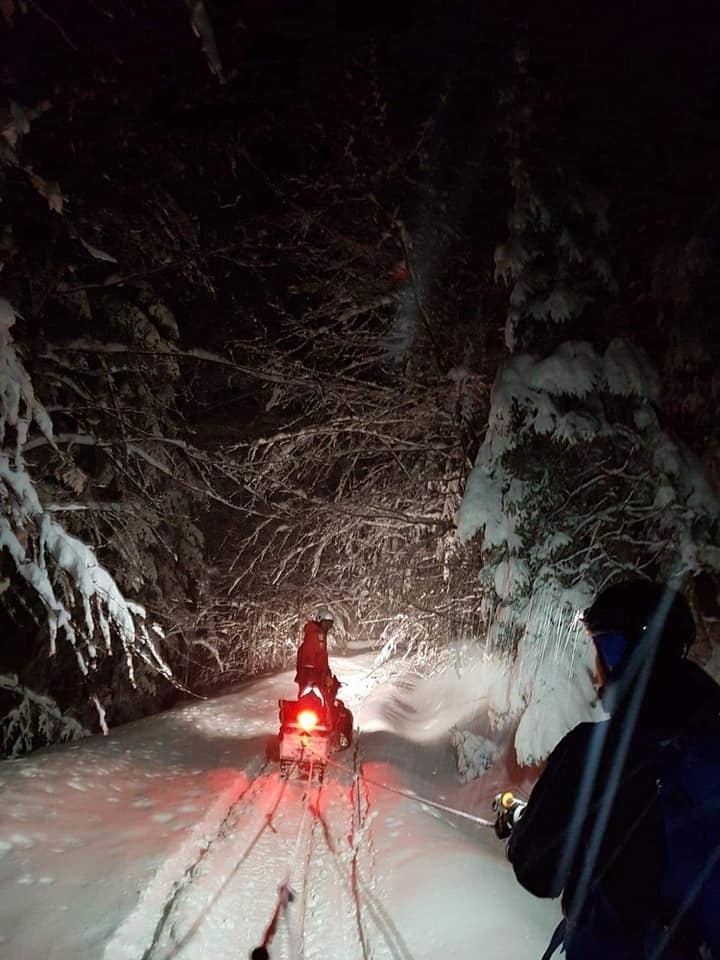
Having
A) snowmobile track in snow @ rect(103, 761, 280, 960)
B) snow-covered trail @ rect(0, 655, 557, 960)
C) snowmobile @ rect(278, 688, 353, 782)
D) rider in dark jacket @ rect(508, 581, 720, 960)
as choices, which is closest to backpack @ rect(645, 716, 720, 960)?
rider in dark jacket @ rect(508, 581, 720, 960)

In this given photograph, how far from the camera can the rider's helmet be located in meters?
1.94

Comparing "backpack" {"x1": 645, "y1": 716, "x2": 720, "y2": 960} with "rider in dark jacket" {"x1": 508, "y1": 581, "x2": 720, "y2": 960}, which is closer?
"backpack" {"x1": 645, "y1": 716, "x2": 720, "y2": 960}

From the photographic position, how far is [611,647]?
2043 mm

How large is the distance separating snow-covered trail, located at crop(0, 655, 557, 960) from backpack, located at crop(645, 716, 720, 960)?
10.6 ft

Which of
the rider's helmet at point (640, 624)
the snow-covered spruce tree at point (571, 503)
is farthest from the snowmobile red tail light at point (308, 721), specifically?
the rider's helmet at point (640, 624)

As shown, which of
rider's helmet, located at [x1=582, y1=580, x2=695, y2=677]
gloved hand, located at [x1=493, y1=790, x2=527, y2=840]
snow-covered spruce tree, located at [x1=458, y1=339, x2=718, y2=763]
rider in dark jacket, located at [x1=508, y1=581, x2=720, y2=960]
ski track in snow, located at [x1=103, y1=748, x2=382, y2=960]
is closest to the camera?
rider in dark jacket, located at [x1=508, y1=581, x2=720, y2=960]

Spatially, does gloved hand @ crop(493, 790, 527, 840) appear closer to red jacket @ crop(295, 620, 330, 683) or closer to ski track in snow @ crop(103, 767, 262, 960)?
ski track in snow @ crop(103, 767, 262, 960)

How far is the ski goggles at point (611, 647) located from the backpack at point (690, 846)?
0.96ft

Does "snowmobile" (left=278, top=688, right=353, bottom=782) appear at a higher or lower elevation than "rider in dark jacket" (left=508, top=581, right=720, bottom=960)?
lower

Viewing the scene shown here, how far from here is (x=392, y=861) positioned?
5.83 meters

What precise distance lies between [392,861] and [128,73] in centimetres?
774

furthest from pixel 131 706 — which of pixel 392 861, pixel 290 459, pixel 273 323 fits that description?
pixel 392 861

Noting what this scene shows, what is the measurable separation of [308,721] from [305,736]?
7.5 inches

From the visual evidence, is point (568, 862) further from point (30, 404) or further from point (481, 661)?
point (481, 661)
